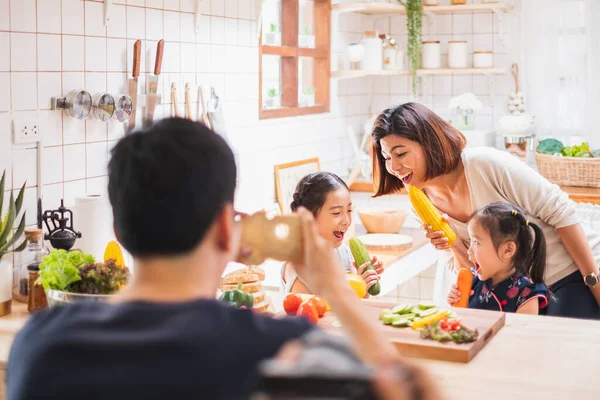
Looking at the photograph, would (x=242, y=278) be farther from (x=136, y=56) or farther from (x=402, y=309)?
(x=136, y=56)

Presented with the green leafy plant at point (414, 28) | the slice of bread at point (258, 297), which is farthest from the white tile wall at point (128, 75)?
the slice of bread at point (258, 297)

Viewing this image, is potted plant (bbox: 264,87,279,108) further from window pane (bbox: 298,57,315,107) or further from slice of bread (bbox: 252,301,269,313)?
slice of bread (bbox: 252,301,269,313)

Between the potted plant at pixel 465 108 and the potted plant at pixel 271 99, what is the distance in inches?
46.3

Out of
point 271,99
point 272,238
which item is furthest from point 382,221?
point 272,238

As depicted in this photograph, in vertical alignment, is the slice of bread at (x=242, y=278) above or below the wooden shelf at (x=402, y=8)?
below

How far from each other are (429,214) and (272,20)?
1942mm

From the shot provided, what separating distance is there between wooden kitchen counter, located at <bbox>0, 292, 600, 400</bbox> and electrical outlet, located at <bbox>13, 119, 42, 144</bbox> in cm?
59

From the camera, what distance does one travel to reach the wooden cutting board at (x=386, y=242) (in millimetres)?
3857

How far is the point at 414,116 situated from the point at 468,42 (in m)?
2.61

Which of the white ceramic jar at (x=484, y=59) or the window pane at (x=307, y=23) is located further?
the white ceramic jar at (x=484, y=59)

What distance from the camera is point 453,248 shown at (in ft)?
9.38

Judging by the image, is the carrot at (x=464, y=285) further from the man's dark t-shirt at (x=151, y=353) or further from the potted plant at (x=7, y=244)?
the man's dark t-shirt at (x=151, y=353)

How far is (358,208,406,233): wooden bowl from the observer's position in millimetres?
4176

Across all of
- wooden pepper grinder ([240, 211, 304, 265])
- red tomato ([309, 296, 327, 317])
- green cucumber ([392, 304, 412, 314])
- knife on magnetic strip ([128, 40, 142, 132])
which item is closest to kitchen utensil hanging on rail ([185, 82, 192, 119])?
knife on magnetic strip ([128, 40, 142, 132])
